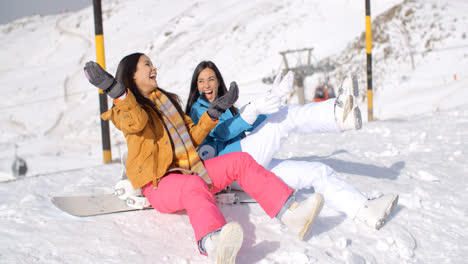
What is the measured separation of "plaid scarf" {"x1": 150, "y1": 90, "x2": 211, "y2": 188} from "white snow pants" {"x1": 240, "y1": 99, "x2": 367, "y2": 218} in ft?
1.16

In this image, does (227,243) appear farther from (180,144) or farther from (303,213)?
(180,144)

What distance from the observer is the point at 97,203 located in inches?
91.4

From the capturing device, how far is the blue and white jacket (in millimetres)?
2396

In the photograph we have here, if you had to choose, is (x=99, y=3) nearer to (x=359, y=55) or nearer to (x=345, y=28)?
(x=359, y=55)

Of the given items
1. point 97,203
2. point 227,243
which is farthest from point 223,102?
point 97,203

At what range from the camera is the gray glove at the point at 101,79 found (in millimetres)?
1854

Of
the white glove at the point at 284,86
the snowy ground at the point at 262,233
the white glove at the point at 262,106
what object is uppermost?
the white glove at the point at 284,86

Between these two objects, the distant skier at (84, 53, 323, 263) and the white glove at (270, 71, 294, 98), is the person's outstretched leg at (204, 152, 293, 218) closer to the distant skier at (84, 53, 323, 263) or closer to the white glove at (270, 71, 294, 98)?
the distant skier at (84, 53, 323, 263)

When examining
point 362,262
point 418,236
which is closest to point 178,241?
point 362,262

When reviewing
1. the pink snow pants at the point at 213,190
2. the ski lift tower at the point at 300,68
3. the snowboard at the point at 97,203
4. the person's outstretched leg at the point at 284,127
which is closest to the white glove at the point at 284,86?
the person's outstretched leg at the point at 284,127

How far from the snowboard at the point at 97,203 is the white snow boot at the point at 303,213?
0.57 m

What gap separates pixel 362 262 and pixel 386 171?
1807mm

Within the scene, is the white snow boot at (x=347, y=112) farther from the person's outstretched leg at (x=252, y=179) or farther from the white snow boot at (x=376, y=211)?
the person's outstretched leg at (x=252, y=179)

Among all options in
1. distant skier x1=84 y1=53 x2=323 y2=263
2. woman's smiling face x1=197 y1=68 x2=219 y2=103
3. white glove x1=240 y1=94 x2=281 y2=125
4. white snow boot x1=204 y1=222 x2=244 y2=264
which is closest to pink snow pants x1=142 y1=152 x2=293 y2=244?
distant skier x1=84 y1=53 x2=323 y2=263
